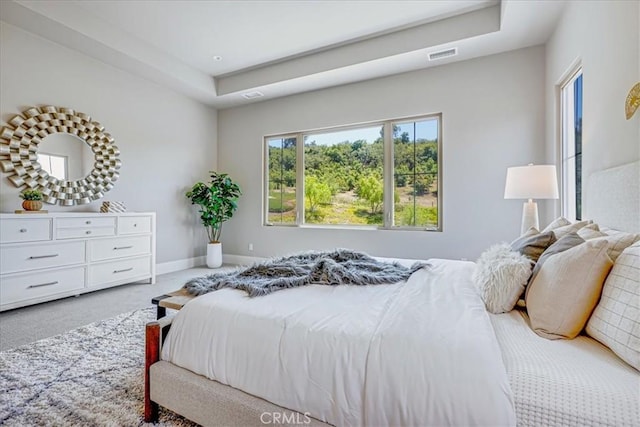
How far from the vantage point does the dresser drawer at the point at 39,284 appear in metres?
2.85

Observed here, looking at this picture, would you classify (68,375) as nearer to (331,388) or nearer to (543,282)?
(331,388)

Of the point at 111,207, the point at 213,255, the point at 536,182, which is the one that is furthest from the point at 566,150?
the point at 111,207

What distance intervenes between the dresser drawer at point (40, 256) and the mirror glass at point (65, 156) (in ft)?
3.12

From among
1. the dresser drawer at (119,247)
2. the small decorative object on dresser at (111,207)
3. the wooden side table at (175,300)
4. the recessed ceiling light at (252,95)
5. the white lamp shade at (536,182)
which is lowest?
the wooden side table at (175,300)

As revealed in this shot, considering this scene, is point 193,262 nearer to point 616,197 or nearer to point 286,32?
point 286,32

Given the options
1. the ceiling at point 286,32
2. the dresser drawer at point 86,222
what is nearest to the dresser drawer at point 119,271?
the dresser drawer at point 86,222

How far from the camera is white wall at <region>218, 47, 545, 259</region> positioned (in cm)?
361

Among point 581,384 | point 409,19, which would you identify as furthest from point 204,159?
point 581,384

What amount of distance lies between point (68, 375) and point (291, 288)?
58.2 inches

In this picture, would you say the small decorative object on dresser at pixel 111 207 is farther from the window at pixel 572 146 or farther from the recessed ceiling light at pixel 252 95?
the window at pixel 572 146

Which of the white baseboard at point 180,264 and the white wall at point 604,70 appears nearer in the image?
the white wall at point 604,70

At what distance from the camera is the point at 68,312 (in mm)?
2965

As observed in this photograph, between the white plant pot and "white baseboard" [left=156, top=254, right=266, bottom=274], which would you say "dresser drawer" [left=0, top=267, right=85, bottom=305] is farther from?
the white plant pot

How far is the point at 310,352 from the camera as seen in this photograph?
1.10 metres
